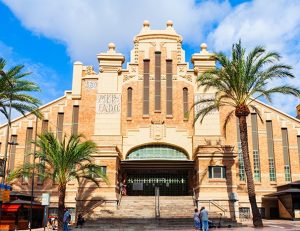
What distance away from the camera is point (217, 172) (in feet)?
106

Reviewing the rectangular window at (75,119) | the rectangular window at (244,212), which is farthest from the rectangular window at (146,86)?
the rectangular window at (244,212)

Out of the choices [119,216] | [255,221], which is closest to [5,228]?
[119,216]

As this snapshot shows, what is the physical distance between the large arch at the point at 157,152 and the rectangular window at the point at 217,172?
455 cm

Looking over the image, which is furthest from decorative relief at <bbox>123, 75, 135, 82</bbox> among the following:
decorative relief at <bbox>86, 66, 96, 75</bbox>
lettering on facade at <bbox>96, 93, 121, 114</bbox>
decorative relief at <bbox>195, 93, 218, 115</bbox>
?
decorative relief at <bbox>195, 93, 218, 115</bbox>

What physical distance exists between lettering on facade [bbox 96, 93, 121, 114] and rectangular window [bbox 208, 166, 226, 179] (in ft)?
36.8

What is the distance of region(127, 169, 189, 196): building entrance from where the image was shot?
37.6 metres

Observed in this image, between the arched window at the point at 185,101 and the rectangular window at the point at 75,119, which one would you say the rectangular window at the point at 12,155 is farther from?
the arched window at the point at 185,101

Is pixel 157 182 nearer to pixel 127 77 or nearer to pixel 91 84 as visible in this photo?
pixel 127 77

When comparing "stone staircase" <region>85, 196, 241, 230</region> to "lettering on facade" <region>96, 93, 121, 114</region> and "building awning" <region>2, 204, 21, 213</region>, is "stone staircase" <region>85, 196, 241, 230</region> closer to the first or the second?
"building awning" <region>2, 204, 21, 213</region>

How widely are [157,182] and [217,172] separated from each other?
7.78m

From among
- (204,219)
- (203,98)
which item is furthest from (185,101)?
(204,219)

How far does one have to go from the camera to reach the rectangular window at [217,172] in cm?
3216

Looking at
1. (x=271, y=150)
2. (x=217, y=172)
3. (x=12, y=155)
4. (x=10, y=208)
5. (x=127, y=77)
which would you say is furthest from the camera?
(x=127, y=77)

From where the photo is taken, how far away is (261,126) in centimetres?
3828
